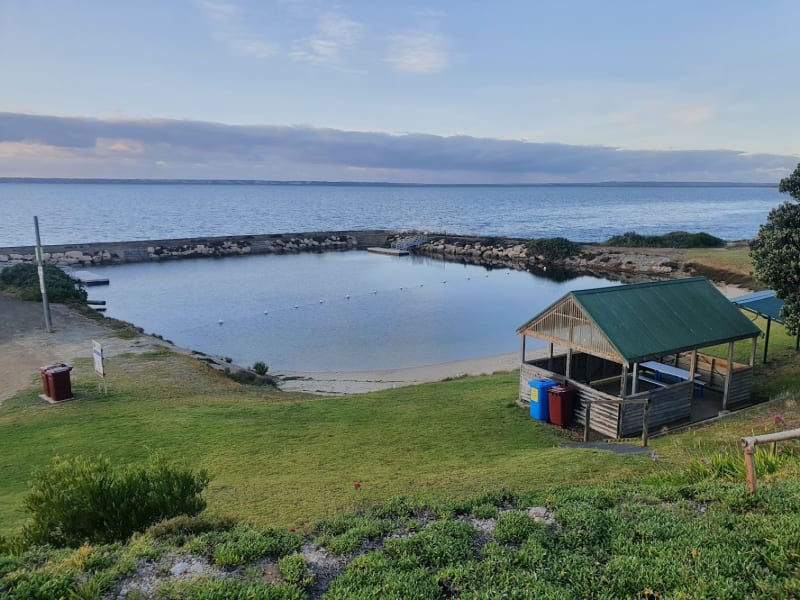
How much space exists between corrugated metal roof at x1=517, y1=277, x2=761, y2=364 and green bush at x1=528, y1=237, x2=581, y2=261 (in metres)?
49.1

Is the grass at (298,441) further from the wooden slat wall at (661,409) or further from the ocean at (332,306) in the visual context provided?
the ocean at (332,306)

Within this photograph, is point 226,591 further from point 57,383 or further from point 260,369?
point 260,369

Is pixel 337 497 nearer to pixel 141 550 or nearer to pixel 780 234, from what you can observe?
pixel 141 550

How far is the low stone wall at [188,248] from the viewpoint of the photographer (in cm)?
6078

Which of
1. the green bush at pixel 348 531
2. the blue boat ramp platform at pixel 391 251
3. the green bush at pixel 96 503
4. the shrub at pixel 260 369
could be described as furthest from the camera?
the blue boat ramp platform at pixel 391 251

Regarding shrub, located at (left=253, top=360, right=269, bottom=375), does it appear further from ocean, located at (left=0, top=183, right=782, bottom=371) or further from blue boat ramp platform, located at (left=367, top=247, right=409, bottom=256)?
blue boat ramp platform, located at (left=367, top=247, right=409, bottom=256)

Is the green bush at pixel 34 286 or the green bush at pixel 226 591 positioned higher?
the green bush at pixel 226 591

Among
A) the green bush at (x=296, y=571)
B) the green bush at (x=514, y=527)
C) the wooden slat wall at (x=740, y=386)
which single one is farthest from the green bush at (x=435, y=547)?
the wooden slat wall at (x=740, y=386)

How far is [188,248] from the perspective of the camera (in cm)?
7019

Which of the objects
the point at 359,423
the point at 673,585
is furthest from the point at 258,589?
the point at 359,423

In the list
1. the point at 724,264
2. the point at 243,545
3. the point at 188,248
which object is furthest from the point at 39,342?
the point at 188,248

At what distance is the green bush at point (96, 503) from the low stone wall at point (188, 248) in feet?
193

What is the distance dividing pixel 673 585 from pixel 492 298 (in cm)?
3803

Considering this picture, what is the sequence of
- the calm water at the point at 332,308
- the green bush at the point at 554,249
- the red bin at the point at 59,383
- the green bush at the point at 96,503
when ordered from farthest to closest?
1. the green bush at the point at 554,249
2. the calm water at the point at 332,308
3. the red bin at the point at 59,383
4. the green bush at the point at 96,503
